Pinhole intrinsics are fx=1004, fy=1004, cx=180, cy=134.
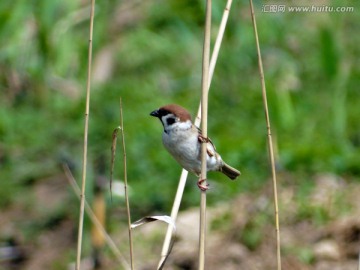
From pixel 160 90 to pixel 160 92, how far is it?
61mm

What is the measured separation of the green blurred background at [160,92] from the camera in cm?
598

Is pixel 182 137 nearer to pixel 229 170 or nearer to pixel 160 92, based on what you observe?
pixel 229 170

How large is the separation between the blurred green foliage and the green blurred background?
1 cm

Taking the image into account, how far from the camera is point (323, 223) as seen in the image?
17.2ft

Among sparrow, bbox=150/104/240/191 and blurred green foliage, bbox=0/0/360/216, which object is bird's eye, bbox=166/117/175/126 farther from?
blurred green foliage, bbox=0/0/360/216

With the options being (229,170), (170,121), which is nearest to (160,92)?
(229,170)

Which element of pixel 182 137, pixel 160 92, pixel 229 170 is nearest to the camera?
pixel 182 137

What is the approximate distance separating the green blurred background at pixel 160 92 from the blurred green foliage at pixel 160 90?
0.03 feet

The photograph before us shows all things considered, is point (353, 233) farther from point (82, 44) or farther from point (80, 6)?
point (80, 6)

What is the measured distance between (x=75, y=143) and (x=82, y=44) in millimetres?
793

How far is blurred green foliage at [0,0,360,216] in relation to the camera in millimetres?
6016

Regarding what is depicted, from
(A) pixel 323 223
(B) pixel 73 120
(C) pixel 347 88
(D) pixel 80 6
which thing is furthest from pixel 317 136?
(D) pixel 80 6

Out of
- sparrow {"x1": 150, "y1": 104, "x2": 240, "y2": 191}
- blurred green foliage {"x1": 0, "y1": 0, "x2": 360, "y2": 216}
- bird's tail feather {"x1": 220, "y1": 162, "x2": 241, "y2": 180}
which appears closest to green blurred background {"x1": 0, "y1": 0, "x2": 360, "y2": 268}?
blurred green foliage {"x1": 0, "y1": 0, "x2": 360, "y2": 216}

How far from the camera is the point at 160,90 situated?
25.0ft
